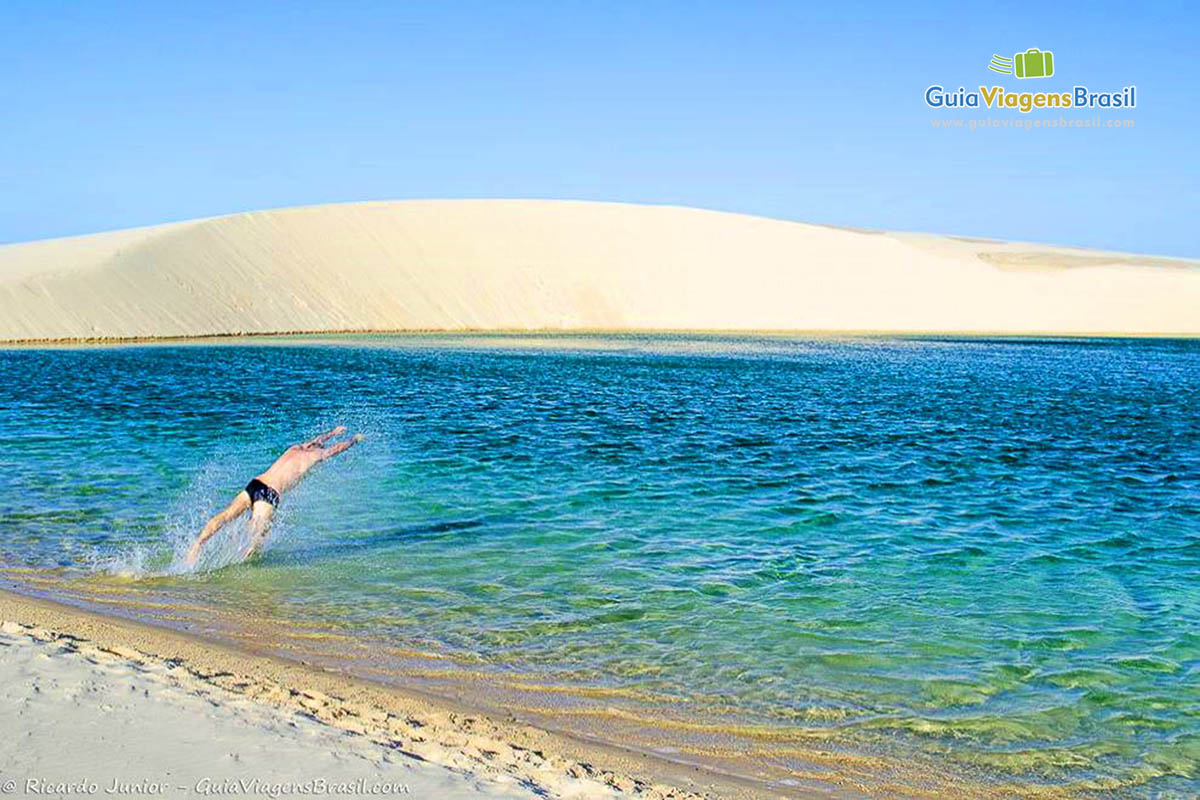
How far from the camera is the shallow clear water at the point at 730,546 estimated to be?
619 centimetres

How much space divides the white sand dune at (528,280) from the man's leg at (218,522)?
3603 centimetres

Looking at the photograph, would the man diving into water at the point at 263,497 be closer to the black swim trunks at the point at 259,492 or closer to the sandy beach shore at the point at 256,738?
the black swim trunks at the point at 259,492

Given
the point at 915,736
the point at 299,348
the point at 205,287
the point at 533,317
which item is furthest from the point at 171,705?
the point at 533,317

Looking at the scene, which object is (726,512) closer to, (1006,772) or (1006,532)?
(1006,532)

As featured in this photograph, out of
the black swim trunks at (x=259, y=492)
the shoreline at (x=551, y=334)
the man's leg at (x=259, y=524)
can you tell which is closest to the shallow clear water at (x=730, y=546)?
the man's leg at (x=259, y=524)

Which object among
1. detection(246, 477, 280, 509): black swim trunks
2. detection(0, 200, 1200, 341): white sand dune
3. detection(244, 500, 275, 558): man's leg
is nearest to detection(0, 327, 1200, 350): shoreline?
detection(0, 200, 1200, 341): white sand dune

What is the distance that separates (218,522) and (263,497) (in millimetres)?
368

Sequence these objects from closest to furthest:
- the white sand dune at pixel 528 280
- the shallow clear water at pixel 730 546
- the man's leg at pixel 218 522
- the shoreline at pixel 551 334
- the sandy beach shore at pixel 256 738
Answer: the sandy beach shore at pixel 256 738 < the shallow clear water at pixel 730 546 < the man's leg at pixel 218 522 < the shoreline at pixel 551 334 < the white sand dune at pixel 528 280

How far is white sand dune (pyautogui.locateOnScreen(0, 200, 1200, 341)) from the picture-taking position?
4734cm

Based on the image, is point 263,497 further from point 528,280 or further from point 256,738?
point 528,280

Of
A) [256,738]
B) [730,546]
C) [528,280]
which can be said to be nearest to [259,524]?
[730,546]

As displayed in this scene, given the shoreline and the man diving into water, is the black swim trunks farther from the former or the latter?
the shoreline

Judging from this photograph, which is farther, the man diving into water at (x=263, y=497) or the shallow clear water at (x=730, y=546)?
the man diving into water at (x=263, y=497)

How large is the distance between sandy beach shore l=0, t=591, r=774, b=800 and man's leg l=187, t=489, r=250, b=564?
90.2 inches
